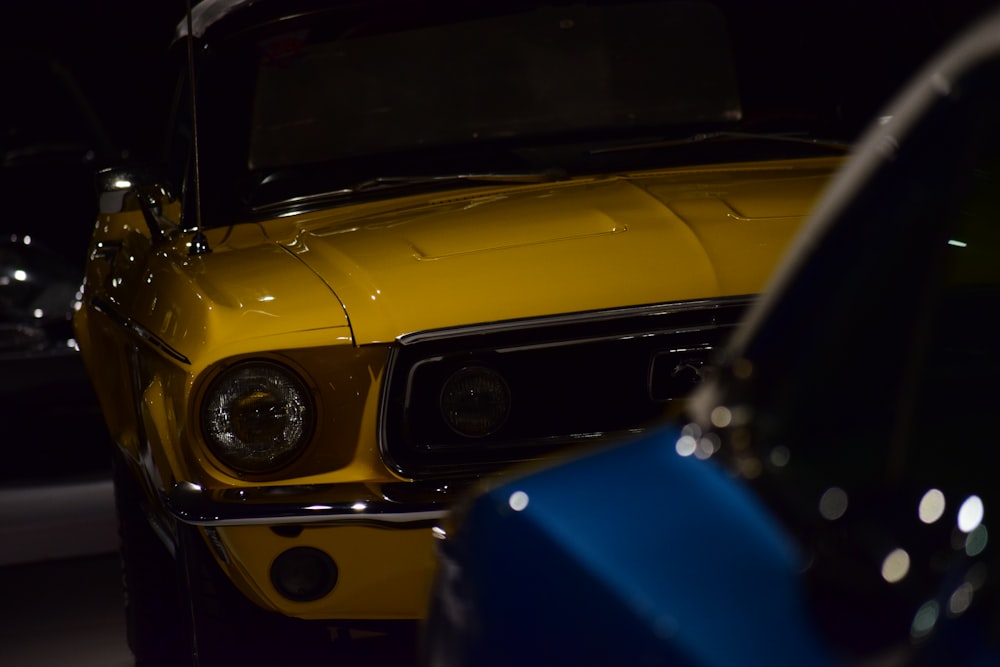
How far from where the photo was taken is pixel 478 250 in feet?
10.00

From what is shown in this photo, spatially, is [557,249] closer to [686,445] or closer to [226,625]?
[226,625]

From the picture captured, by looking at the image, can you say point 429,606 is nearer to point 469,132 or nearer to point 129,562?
point 129,562

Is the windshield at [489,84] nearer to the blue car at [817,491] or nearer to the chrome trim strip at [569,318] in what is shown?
the chrome trim strip at [569,318]

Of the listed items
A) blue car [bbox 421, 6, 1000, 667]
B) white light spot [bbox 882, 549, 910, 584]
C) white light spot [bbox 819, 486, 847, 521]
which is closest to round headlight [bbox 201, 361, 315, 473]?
blue car [bbox 421, 6, 1000, 667]

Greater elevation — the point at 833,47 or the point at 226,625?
the point at 833,47

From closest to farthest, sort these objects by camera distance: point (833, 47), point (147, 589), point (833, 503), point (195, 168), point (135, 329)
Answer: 1. point (833, 503)
2. point (135, 329)
3. point (195, 168)
4. point (147, 589)
5. point (833, 47)

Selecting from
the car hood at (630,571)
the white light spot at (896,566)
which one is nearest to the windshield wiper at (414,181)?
the car hood at (630,571)

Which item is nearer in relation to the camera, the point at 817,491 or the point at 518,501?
the point at 817,491

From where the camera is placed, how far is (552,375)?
9.66ft

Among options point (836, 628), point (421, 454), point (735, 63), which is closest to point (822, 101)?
point (735, 63)

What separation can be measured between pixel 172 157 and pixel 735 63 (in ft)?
5.17

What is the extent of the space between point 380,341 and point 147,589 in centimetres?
124

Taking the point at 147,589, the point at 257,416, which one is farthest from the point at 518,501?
the point at 147,589

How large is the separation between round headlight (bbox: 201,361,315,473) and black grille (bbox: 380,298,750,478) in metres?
0.16
